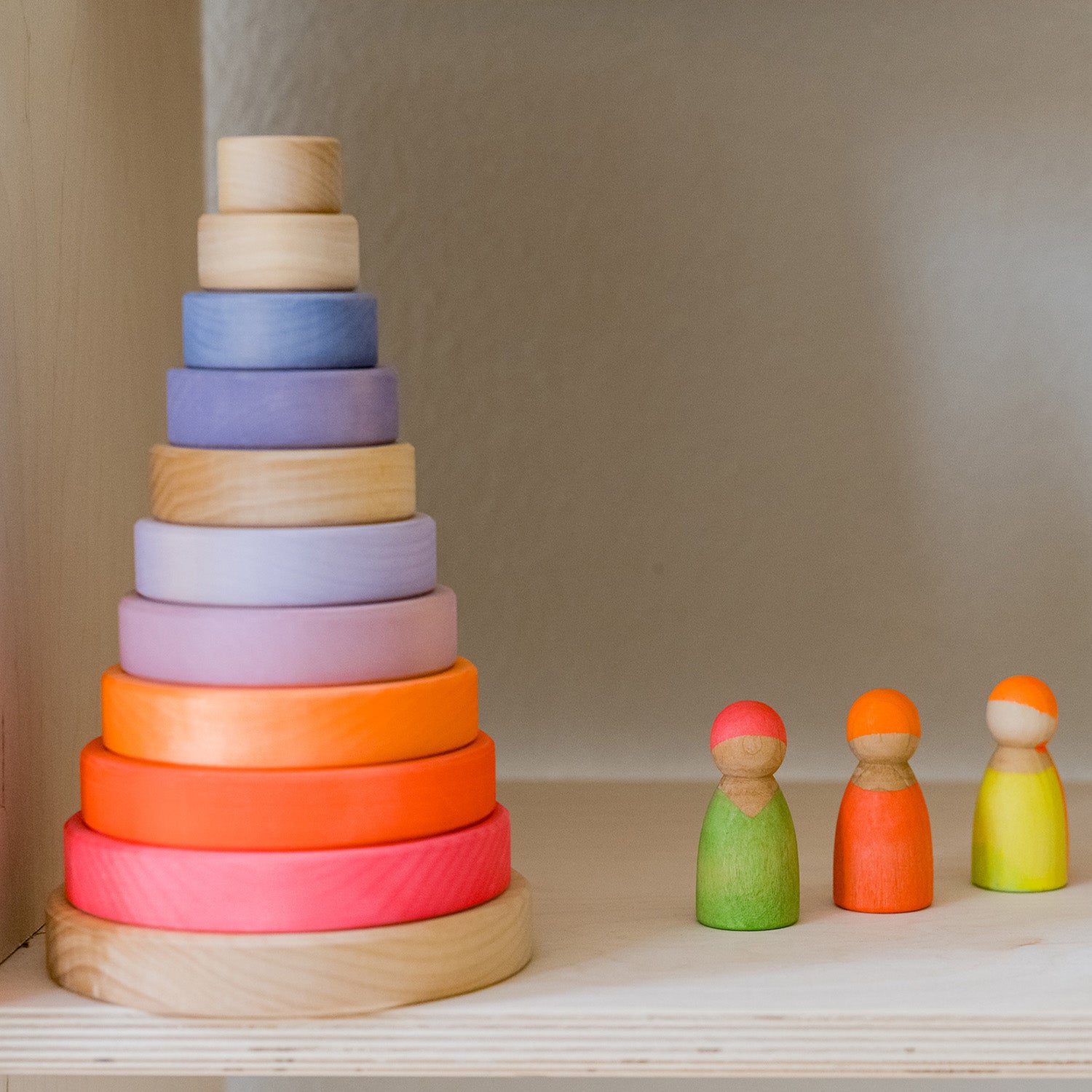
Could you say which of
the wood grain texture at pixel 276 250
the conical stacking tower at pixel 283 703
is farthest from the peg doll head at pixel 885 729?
the wood grain texture at pixel 276 250

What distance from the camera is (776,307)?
905 millimetres

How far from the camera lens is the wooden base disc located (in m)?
0.50

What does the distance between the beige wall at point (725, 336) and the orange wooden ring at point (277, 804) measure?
0.39m

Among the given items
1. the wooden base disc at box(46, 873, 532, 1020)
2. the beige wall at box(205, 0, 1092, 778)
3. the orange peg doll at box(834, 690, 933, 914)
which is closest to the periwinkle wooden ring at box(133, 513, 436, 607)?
the wooden base disc at box(46, 873, 532, 1020)

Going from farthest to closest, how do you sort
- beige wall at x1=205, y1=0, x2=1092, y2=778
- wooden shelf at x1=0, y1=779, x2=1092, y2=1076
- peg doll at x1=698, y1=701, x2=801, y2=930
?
beige wall at x1=205, y1=0, x2=1092, y2=778, peg doll at x1=698, y1=701, x2=801, y2=930, wooden shelf at x1=0, y1=779, x2=1092, y2=1076

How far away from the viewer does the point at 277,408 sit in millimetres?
538

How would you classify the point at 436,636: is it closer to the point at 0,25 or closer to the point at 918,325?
the point at 0,25

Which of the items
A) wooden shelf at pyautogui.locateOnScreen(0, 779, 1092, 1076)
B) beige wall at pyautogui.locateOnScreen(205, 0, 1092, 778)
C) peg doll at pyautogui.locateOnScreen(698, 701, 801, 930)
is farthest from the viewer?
beige wall at pyautogui.locateOnScreen(205, 0, 1092, 778)

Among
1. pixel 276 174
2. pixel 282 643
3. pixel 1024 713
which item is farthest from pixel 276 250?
pixel 1024 713

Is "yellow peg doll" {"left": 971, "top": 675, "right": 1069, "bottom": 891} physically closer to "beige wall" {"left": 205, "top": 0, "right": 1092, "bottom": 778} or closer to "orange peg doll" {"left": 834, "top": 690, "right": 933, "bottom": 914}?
"orange peg doll" {"left": 834, "top": 690, "right": 933, "bottom": 914}

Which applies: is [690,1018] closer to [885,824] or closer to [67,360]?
[885,824]

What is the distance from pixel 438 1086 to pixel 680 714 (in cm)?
26

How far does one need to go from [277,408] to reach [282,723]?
11 cm

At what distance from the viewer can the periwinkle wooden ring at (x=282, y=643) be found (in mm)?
523
